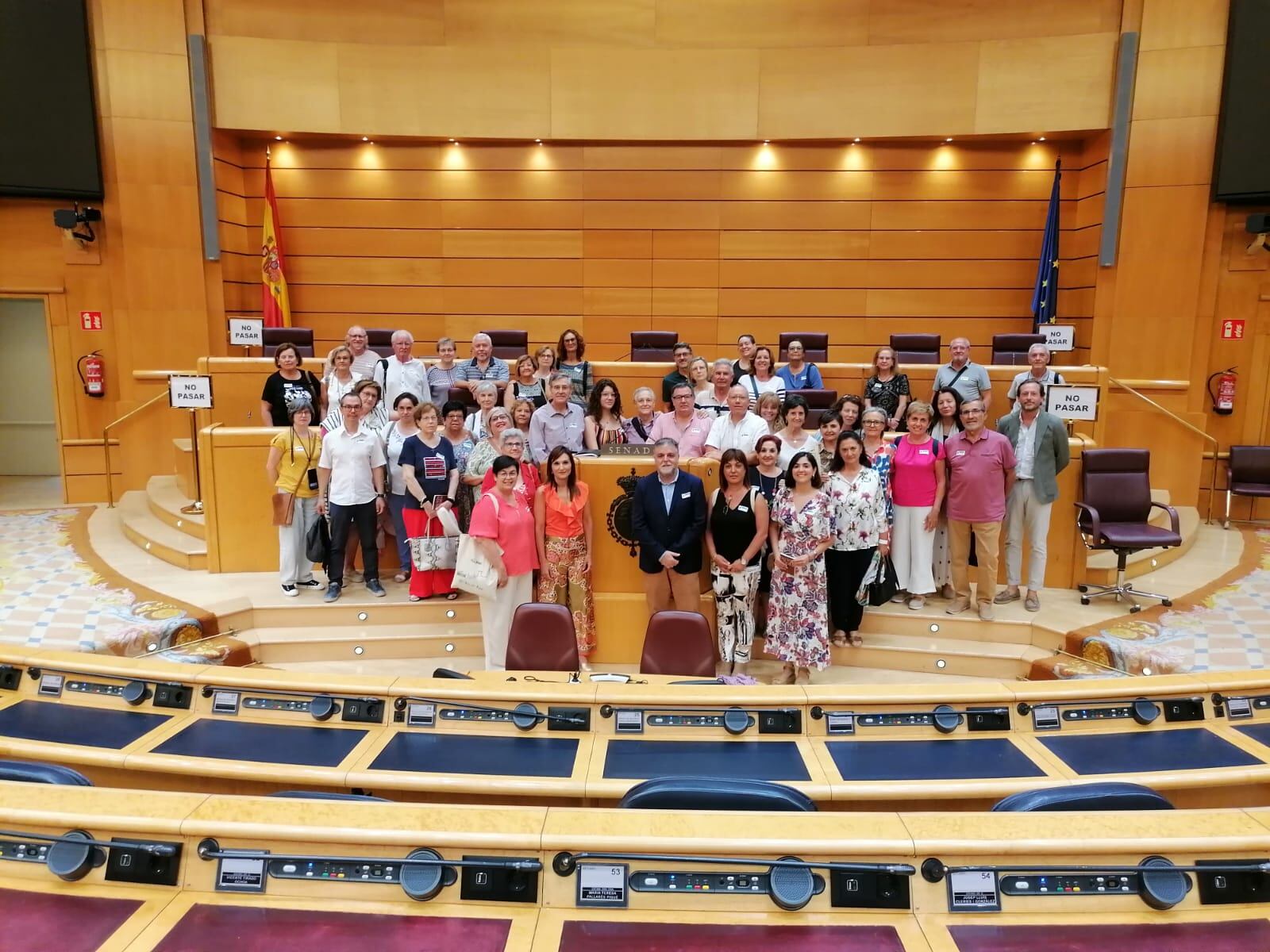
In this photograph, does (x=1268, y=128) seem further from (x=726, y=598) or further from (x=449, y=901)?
(x=449, y=901)

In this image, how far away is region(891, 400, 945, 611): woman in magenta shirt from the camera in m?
4.89

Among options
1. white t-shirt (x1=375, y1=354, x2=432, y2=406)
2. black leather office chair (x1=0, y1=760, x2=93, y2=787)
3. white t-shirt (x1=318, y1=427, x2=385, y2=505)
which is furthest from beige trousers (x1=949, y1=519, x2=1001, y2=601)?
black leather office chair (x1=0, y1=760, x2=93, y2=787)

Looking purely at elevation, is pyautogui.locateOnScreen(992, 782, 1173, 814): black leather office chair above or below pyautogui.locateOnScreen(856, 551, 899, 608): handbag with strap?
above

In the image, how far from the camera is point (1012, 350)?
7191 mm

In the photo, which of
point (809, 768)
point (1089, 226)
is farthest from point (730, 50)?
point (809, 768)

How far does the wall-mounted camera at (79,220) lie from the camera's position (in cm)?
785

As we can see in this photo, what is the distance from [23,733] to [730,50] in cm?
822

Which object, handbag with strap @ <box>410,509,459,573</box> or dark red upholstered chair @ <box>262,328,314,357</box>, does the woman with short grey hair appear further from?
dark red upholstered chair @ <box>262,328,314,357</box>

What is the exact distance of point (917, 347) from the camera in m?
7.25

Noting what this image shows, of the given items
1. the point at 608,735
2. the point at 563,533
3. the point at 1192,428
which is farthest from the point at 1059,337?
the point at 608,735

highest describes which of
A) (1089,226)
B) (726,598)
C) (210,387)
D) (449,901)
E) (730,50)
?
(730,50)

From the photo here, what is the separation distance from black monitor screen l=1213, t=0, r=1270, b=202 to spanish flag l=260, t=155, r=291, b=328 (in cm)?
928

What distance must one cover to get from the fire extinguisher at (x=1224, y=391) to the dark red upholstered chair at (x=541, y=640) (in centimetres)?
736

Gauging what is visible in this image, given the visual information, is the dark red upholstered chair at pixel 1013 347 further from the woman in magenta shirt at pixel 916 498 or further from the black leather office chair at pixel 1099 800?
the black leather office chair at pixel 1099 800
